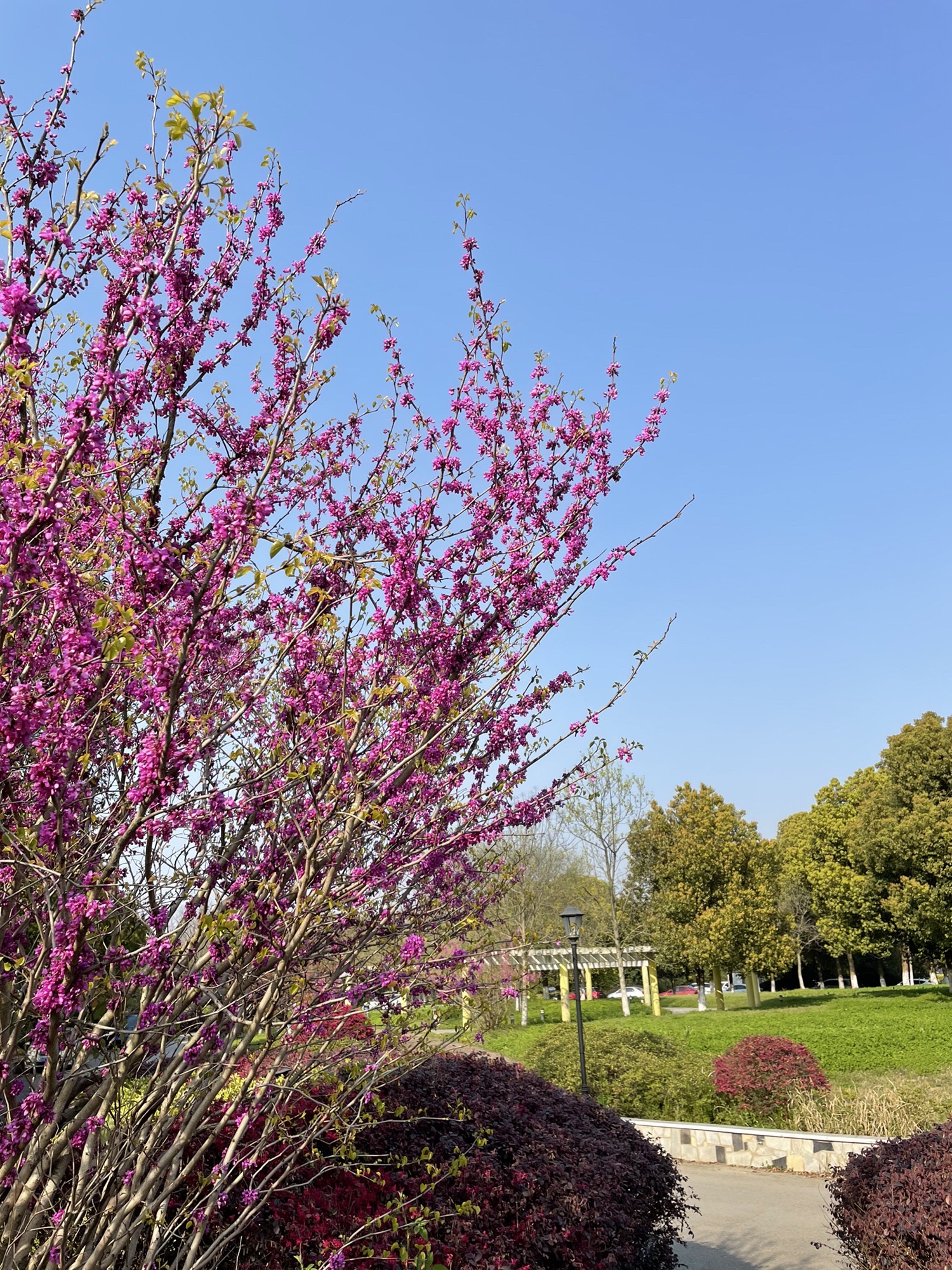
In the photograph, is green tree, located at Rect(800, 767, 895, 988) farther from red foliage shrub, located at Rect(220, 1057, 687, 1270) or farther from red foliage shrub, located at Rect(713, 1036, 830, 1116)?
red foliage shrub, located at Rect(220, 1057, 687, 1270)

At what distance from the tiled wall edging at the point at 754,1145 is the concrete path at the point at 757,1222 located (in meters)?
0.14

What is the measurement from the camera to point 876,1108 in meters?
10.7

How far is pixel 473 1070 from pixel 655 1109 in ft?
22.4

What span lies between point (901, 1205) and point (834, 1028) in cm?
1865

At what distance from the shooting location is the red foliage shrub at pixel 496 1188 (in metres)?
4.51

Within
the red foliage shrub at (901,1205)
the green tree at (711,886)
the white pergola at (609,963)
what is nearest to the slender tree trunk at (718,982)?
the green tree at (711,886)

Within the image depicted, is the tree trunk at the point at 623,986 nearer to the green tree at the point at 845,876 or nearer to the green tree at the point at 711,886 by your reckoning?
the green tree at the point at 711,886

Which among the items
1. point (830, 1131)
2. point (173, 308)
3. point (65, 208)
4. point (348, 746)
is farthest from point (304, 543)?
point (830, 1131)

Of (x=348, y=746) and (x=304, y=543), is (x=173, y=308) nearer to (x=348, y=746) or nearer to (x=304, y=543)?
(x=304, y=543)

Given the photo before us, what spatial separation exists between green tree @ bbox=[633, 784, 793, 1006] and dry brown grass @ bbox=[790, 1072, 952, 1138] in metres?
19.0

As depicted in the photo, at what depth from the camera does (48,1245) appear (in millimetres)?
3086

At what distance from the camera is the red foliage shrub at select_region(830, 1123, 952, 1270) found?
528cm

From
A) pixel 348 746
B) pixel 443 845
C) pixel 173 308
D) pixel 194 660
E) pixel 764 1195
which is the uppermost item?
pixel 173 308

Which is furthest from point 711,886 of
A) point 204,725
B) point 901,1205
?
point 204,725
